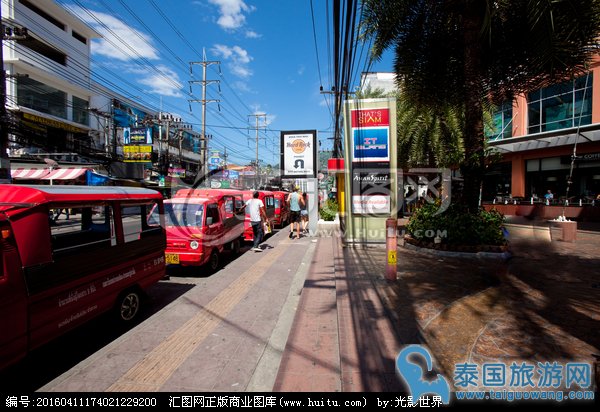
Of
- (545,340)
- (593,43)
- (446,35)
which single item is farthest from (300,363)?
(446,35)

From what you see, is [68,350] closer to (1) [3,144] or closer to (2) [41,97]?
(1) [3,144]

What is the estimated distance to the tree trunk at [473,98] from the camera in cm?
778

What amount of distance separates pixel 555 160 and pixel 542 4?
670 inches

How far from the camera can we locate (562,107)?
17.8 m

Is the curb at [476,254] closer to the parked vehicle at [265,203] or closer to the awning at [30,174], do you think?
the parked vehicle at [265,203]

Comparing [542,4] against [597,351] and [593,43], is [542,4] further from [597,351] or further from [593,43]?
[597,351]

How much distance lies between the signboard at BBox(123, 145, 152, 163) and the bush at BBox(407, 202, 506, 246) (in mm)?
21826

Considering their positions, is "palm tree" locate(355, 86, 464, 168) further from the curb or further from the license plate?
the license plate

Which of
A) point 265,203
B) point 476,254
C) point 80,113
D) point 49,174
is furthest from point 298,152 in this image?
point 80,113

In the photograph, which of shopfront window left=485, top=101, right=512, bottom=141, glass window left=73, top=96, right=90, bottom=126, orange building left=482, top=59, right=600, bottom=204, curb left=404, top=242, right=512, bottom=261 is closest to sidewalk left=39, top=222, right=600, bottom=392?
curb left=404, top=242, right=512, bottom=261

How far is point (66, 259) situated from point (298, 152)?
14.2 metres

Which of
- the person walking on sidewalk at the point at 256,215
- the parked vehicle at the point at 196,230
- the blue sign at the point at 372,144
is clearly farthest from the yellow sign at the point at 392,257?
the person walking on sidewalk at the point at 256,215

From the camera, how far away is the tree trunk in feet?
25.5

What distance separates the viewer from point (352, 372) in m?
3.10
